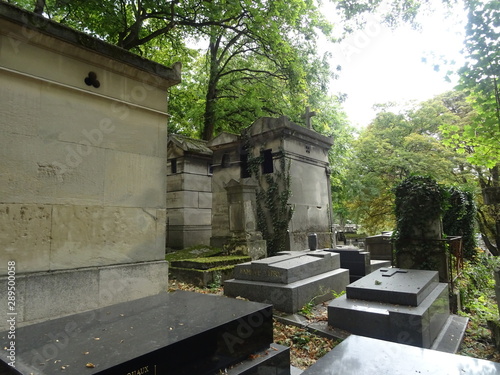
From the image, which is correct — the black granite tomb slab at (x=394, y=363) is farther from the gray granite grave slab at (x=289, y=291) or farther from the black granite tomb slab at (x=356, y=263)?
the black granite tomb slab at (x=356, y=263)

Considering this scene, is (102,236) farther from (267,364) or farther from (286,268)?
(286,268)

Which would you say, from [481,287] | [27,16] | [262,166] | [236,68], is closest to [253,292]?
[27,16]

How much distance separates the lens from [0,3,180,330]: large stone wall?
294cm

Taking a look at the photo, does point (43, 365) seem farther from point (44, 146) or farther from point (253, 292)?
point (253, 292)

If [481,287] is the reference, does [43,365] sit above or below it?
above

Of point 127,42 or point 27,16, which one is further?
point 127,42

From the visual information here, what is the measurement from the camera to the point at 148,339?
227 cm

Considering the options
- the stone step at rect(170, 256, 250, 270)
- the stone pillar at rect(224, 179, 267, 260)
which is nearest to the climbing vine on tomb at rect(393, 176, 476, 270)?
the stone pillar at rect(224, 179, 267, 260)

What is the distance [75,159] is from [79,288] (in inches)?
56.4

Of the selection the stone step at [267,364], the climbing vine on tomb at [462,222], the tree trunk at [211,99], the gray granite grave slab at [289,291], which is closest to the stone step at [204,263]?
the gray granite grave slab at [289,291]

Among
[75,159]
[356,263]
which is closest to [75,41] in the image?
[75,159]

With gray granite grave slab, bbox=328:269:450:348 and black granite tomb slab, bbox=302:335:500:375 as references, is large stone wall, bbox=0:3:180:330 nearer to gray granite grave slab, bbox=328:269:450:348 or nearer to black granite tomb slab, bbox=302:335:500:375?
black granite tomb slab, bbox=302:335:500:375

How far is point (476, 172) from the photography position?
17.0 metres

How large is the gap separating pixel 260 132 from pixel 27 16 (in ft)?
27.3
